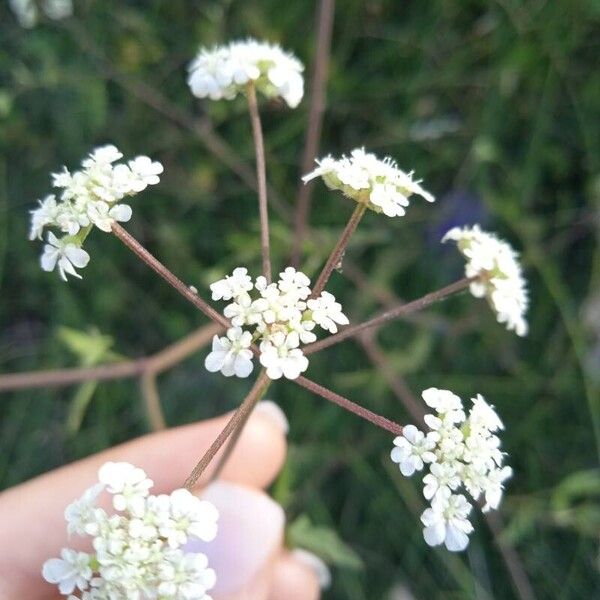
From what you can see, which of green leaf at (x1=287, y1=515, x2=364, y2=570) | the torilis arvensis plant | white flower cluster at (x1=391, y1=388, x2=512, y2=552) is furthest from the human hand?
white flower cluster at (x1=391, y1=388, x2=512, y2=552)

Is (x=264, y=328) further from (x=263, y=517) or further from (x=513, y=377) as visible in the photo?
(x=513, y=377)

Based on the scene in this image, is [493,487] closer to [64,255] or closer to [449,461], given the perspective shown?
[449,461]

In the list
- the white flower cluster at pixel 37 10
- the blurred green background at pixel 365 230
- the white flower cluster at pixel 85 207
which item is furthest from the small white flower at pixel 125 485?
the white flower cluster at pixel 37 10

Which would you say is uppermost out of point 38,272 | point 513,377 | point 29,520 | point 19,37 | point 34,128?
point 19,37

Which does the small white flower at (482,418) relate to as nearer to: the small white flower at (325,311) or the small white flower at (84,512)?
the small white flower at (325,311)

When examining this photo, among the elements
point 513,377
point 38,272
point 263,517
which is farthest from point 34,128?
point 513,377

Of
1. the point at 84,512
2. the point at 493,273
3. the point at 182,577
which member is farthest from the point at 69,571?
the point at 493,273

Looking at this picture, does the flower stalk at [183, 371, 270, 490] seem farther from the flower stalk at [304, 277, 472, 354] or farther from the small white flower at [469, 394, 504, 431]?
the small white flower at [469, 394, 504, 431]
